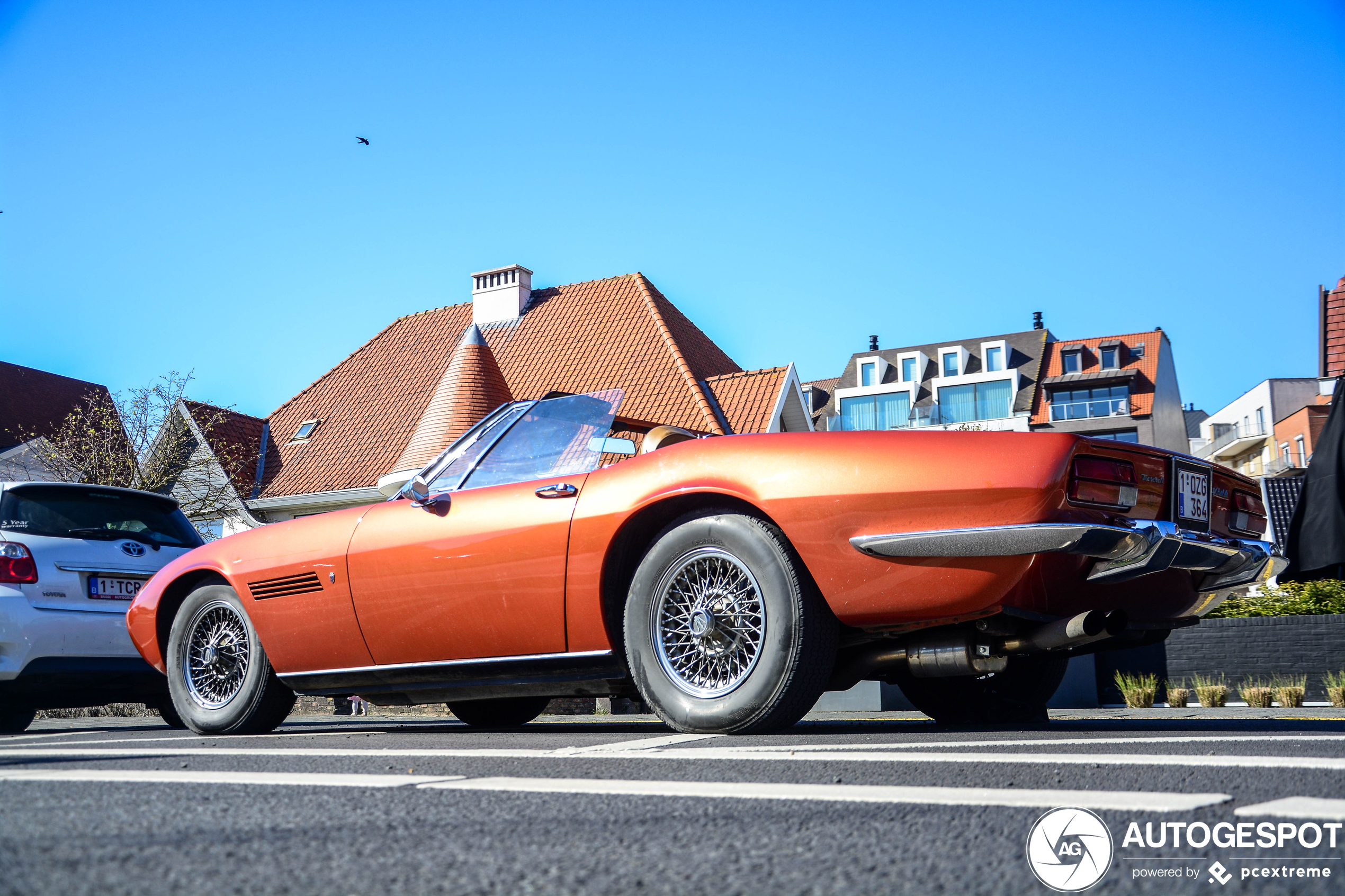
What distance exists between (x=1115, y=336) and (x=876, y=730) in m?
69.1

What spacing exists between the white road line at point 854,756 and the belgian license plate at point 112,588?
2.94 meters

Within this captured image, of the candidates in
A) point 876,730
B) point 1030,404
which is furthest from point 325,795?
point 1030,404

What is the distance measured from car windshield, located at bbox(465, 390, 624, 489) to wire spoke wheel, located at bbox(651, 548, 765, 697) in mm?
781

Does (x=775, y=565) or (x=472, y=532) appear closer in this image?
(x=775, y=565)

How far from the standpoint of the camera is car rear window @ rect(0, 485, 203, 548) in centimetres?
675

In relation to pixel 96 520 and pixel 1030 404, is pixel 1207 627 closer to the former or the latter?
pixel 96 520

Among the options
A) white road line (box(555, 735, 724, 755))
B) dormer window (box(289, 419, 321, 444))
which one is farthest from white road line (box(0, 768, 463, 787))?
dormer window (box(289, 419, 321, 444))

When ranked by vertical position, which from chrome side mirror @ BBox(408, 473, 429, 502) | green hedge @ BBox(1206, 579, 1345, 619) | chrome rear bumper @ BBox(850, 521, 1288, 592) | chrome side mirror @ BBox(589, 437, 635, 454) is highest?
chrome side mirror @ BBox(589, 437, 635, 454)

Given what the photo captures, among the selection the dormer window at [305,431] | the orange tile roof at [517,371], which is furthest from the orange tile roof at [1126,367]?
the dormer window at [305,431]

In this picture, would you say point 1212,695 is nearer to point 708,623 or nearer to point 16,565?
point 708,623

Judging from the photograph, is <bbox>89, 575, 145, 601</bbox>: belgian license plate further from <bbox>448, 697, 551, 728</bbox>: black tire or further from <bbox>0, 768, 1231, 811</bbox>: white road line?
<bbox>0, 768, 1231, 811</bbox>: white road line

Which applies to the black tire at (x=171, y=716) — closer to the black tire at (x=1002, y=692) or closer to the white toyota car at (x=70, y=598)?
the white toyota car at (x=70, y=598)

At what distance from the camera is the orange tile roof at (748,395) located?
2334 centimetres

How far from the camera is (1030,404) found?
66562 millimetres
